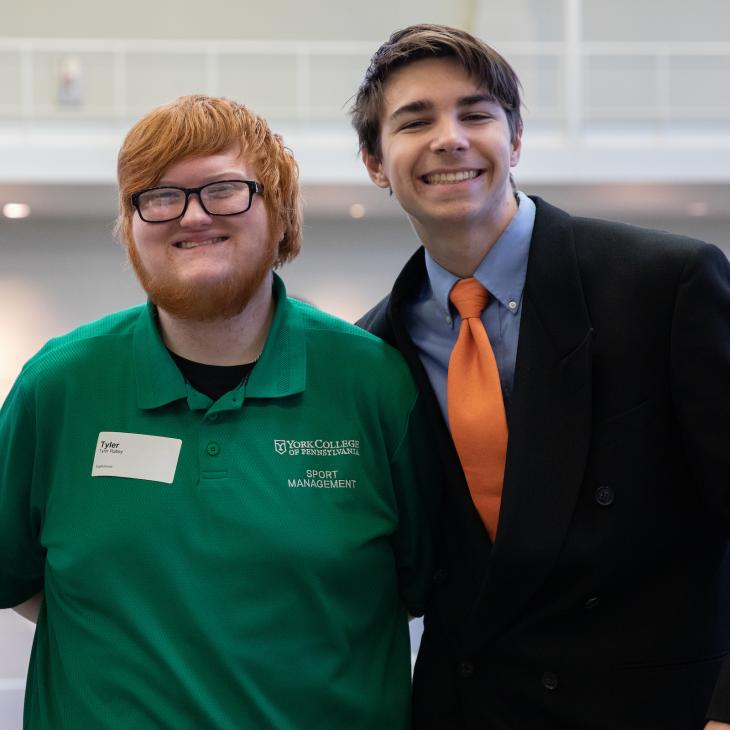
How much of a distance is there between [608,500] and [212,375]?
769mm

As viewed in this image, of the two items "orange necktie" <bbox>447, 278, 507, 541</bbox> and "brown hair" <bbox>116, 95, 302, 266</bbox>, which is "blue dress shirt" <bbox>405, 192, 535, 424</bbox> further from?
"brown hair" <bbox>116, 95, 302, 266</bbox>

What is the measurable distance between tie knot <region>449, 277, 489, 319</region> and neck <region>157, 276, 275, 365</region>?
0.40m

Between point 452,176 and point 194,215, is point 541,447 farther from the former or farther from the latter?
point 194,215

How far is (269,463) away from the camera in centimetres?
184

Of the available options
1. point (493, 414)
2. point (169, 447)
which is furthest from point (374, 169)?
point (169, 447)

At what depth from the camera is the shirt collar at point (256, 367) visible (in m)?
1.84

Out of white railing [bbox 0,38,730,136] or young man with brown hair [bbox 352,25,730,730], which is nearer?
young man with brown hair [bbox 352,25,730,730]

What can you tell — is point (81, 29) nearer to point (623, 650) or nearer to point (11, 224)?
point (11, 224)

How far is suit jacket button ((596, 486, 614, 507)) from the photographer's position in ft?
5.98

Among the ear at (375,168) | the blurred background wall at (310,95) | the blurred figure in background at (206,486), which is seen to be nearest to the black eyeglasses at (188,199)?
the blurred figure in background at (206,486)

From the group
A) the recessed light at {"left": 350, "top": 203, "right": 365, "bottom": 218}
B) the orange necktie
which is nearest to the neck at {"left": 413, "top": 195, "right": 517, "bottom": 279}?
the orange necktie

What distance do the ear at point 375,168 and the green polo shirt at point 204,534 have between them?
0.46 m

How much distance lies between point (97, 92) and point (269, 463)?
9.93 m

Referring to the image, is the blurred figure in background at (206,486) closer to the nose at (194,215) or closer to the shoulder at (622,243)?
the nose at (194,215)
